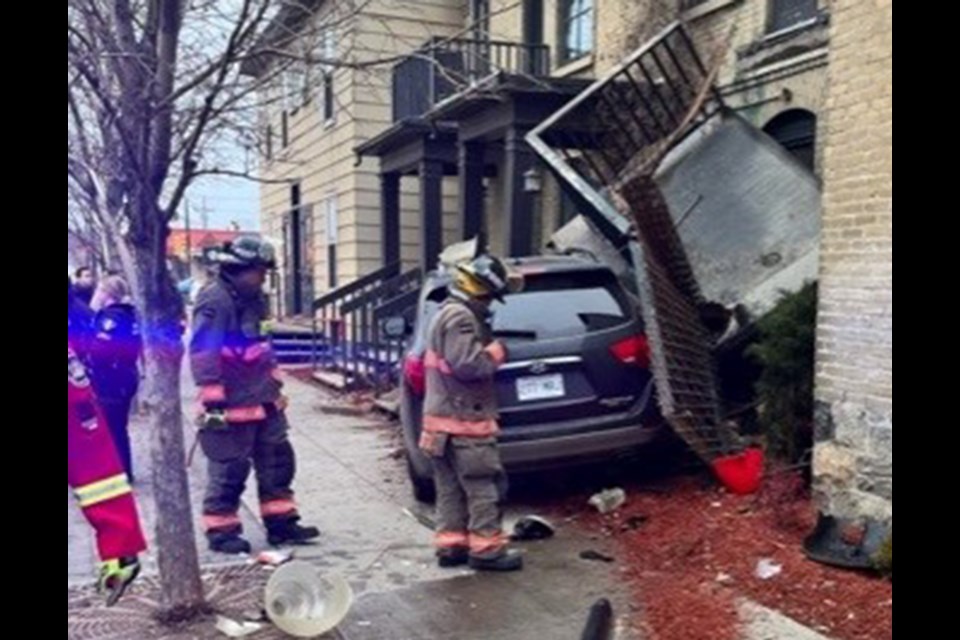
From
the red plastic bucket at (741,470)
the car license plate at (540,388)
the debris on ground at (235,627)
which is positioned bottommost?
the debris on ground at (235,627)

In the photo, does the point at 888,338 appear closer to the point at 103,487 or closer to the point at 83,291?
the point at 103,487

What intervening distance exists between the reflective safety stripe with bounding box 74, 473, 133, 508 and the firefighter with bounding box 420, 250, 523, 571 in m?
2.46

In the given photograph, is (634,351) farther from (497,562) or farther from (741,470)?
(497,562)

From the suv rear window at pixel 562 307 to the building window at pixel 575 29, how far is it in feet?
22.8

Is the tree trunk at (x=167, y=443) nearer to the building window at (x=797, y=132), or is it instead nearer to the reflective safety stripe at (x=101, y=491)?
the reflective safety stripe at (x=101, y=491)

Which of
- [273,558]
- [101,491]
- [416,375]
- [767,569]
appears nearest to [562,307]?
[416,375]

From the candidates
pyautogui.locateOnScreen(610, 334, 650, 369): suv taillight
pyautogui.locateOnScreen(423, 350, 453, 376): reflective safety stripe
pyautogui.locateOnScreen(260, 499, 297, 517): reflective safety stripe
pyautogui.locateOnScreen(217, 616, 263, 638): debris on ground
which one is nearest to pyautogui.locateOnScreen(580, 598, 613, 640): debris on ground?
pyautogui.locateOnScreen(217, 616, 263, 638): debris on ground

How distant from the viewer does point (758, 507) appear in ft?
17.6

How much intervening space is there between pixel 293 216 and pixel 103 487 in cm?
2020

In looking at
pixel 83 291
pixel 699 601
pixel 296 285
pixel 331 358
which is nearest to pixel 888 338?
pixel 699 601

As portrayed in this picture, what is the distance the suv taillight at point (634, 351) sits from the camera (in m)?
5.68

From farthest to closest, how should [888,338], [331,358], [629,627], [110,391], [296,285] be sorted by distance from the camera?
1. [296,285]
2. [331,358]
3. [110,391]
4. [888,338]
5. [629,627]

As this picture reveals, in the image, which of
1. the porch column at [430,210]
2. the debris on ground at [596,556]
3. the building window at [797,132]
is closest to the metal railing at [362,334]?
the porch column at [430,210]

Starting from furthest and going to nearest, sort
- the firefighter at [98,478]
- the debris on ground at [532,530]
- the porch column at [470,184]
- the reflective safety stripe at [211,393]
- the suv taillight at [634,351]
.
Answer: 1. the porch column at [470,184]
2. the suv taillight at [634,351]
3. the debris on ground at [532,530]
4. the reflective safety stripe at [211,393]
5. the firefighter at [98,478]
